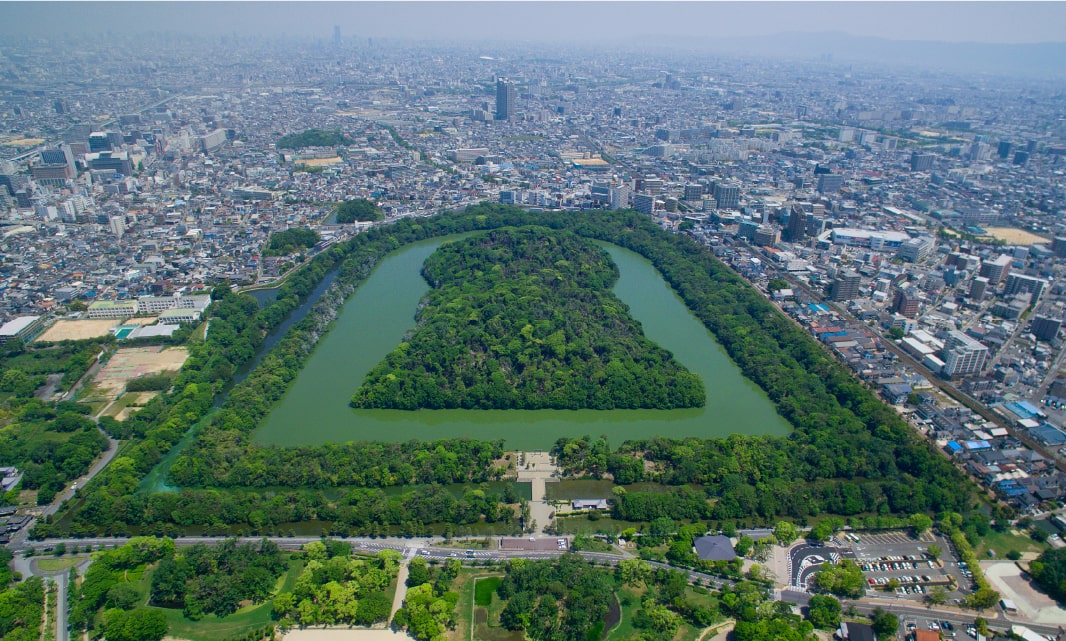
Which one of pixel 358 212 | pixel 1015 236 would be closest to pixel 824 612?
pixel 358 212

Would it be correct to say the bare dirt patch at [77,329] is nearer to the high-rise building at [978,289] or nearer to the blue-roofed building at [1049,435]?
the blue-roofed building at [1049,435]

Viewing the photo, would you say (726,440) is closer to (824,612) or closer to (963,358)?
(824,612)

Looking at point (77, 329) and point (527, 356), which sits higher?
point (527, 356)

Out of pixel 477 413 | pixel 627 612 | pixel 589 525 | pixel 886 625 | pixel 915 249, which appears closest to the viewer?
pixel 886 625

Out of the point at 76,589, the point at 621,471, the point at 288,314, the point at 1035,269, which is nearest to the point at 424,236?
the point at 288,314

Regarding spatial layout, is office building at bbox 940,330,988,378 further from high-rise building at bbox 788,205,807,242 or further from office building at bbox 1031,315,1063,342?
high-rise building at bbox 788,205,807,242

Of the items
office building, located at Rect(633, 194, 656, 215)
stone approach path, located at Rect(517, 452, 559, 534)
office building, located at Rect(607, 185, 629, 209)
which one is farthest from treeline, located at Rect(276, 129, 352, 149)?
stone approach path, located at Rect(517, 452, 559, 534)
